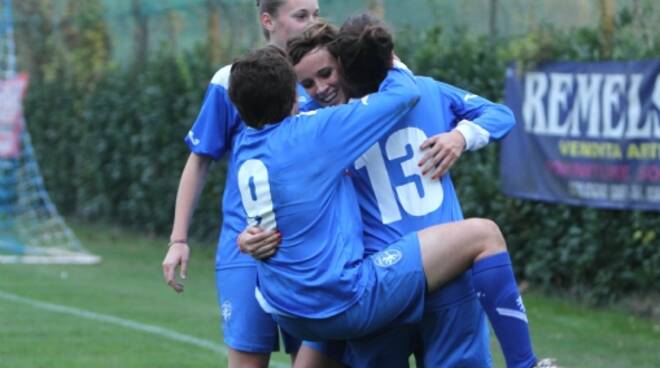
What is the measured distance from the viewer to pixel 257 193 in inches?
191

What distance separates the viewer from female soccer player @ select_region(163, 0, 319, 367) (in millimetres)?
5512

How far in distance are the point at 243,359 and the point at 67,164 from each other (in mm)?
16141

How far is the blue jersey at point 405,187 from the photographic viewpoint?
4906mm

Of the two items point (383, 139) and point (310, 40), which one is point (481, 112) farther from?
point (310, 40)

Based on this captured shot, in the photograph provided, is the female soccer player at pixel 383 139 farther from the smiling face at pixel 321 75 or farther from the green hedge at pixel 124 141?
the green hedge at pixel 124 141

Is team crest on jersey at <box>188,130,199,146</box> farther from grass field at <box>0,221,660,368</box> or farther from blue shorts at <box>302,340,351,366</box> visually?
grass field at <box>0,221,660,368</box>

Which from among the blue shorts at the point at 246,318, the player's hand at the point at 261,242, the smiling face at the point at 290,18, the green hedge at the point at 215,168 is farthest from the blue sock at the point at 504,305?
the green hedge at the point at 215,168

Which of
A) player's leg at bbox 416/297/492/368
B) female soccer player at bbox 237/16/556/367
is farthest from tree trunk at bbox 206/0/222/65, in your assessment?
player's leg at bbox 416/297/492/368

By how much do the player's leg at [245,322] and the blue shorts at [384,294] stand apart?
720 millimetres

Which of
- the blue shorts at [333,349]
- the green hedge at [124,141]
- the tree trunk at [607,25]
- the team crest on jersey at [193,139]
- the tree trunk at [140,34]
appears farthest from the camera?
the tree trunk at [140,34]

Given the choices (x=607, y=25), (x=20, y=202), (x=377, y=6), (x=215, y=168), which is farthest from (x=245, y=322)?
(x=20, y=202)

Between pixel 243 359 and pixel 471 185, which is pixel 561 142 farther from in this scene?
pixel 243 359

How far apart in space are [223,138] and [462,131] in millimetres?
1138

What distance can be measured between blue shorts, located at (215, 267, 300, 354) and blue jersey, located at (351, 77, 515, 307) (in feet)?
2.39
